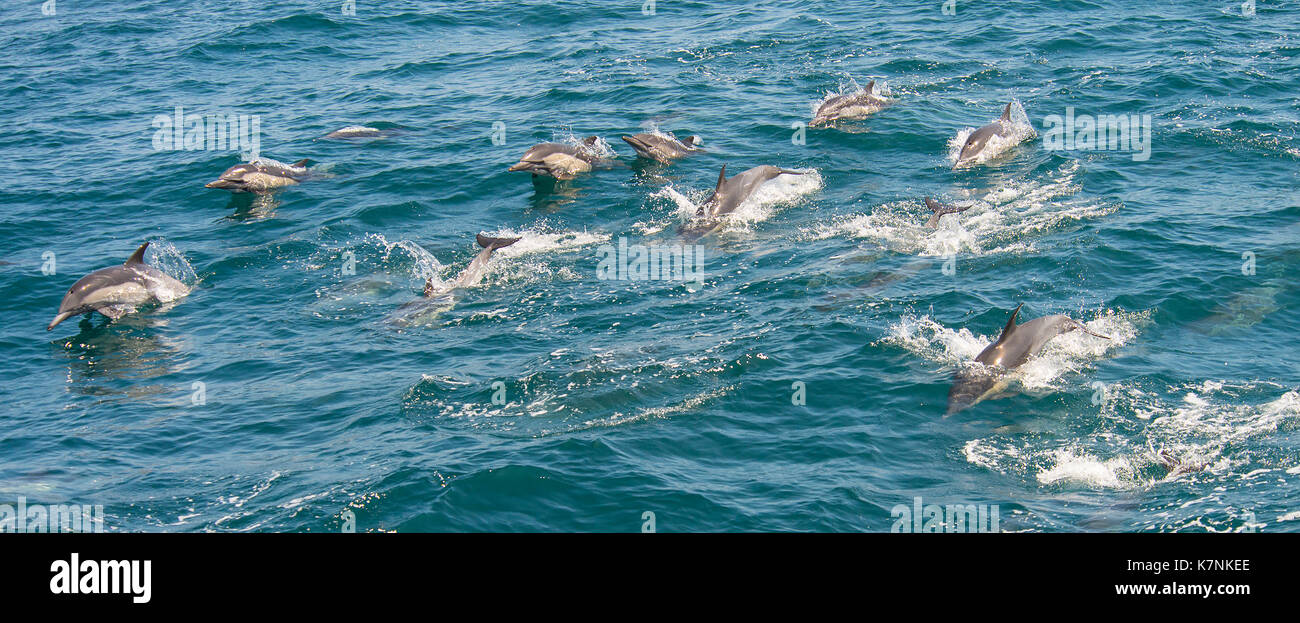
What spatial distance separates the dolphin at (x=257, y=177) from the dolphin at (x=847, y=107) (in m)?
13.7

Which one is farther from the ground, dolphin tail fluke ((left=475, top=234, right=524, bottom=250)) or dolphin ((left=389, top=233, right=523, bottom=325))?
dolphin tail fluke ((left=475, top=234, right=524, bottom=250))

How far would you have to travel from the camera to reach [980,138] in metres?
28.8

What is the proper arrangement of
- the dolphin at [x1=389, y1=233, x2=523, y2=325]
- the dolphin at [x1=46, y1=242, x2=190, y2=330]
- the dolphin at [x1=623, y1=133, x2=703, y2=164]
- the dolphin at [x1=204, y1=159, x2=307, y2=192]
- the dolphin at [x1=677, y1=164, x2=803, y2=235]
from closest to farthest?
the dolphin at [x1=389, y1=233, x2=523, y2=325], the dolphin at [x1=46, y1=242, x2=190, y2=330], the dolphin at [x1=677, y1=164, x2=803, y2=235], the dolphin at [x1=204, y1=159, x2=307, y2=192], the dolphin at [x1=623, y1=133, x2=703, y2=164]

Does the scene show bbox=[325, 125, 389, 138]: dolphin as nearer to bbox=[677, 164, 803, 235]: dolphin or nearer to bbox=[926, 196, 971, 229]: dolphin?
bbox=[677, 164, 803, 235]: dolphin

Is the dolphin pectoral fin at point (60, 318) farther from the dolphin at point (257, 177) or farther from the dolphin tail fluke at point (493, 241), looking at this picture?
the dolphin tail fluke at point (493, 241)

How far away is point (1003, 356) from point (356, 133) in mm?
21198

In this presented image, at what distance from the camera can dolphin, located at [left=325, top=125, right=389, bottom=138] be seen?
3397 centimetres

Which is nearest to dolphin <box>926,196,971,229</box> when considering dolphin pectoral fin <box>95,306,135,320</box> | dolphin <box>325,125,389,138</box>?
dolphin <box>325,125,389,138</box>

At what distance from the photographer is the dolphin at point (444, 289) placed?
2285 centimetres

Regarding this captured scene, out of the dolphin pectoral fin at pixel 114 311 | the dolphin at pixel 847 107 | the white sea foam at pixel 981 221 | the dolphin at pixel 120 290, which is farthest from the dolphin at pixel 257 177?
the dolphin at pixel 847 107

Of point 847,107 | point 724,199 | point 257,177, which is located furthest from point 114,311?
point 847,107

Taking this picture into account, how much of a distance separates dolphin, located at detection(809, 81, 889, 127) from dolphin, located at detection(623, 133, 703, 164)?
3.62 metres

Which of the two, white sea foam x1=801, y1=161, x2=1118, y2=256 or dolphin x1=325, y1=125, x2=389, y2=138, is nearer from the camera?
white sea foam x1=801, y1=161, x2=1118, y2=256
